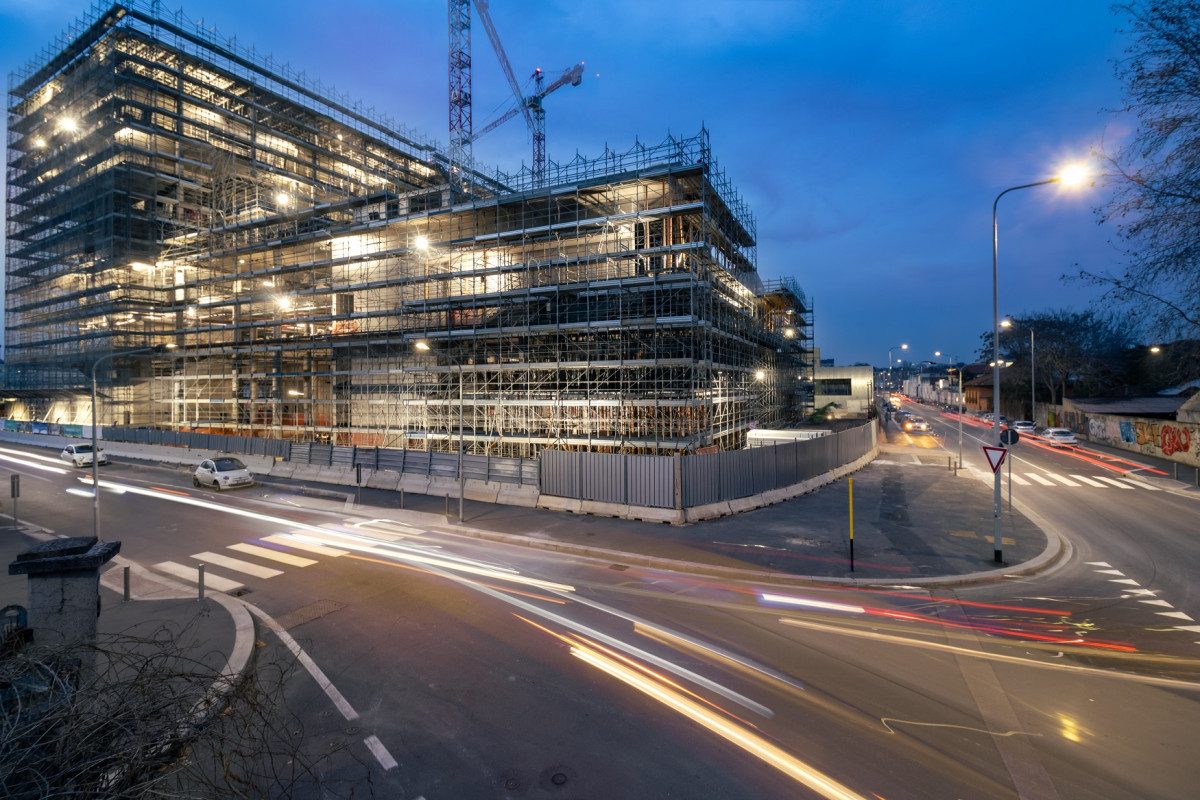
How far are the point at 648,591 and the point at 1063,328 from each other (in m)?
69.7

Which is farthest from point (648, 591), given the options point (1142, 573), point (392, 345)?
Answer: point (392, 345)

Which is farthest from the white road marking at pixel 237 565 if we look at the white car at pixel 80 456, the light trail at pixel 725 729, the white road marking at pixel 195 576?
the white car at pixel 80 456

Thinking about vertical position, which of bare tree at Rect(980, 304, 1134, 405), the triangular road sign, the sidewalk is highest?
bare tree at Rect(980, 304, 1134, 405)

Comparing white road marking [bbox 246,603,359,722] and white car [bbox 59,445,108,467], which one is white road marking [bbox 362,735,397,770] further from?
white car [bbox 59,445,108,467]

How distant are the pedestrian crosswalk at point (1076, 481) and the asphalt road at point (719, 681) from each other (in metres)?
11.9

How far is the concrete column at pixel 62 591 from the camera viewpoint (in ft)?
17.5

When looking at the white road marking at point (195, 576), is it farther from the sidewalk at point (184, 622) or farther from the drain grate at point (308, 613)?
the drain grate at point (308, 613)

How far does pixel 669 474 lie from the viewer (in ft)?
53.6

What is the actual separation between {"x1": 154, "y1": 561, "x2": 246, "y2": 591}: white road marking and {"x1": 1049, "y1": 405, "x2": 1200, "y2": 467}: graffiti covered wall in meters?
41.8

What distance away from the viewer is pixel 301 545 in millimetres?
A: 14219

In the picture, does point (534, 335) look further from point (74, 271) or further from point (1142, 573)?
point (74, 271)

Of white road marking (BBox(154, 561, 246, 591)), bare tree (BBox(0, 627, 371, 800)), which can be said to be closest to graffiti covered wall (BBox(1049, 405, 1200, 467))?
bare tree (BBox(0, 627, 371, 800))

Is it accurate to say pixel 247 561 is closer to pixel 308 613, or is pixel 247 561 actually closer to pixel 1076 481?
pixel 308 613

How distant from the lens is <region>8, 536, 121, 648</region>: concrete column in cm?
534
